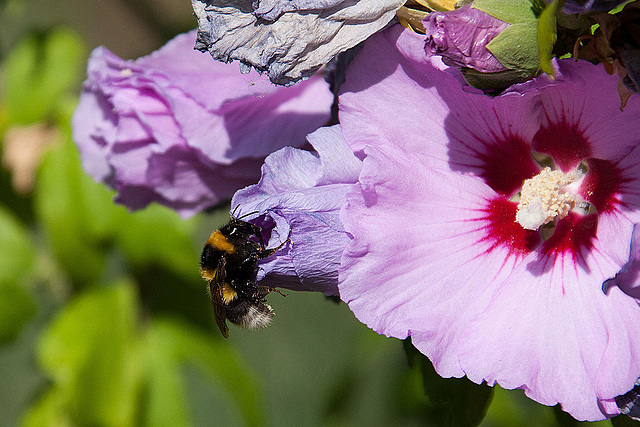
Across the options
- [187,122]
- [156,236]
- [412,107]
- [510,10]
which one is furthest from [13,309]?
[510,10]

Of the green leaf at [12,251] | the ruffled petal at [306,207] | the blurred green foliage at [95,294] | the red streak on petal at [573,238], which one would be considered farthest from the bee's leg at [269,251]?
the green leaf at [12,251]

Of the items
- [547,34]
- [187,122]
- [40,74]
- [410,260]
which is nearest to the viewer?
[547,34]

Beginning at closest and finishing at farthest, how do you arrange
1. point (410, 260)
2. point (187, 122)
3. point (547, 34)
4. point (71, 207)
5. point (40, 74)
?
point (547, 34)
point (410, 260)
point (187, 122)
point (71, 207)
point (40, 74)

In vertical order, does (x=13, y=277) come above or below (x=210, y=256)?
below

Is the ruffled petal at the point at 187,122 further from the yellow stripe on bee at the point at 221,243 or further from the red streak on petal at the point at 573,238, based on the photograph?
the red streak on petal at the point at 573,238

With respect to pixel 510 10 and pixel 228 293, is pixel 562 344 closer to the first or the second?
pixel 510 10

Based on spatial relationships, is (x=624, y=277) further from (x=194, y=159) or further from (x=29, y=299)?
(x=29, y=299)
